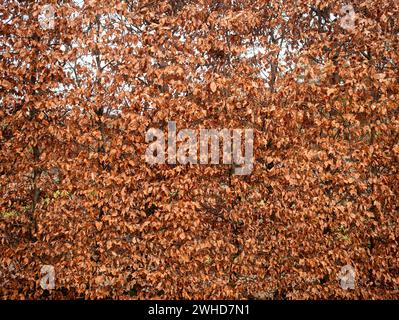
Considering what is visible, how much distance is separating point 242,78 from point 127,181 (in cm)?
222

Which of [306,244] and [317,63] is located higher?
[317,63]

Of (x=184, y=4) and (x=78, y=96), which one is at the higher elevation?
(x=184, y=4)

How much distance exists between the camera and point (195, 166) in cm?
512

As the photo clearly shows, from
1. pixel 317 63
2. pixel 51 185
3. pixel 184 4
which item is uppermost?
pixel 184 4

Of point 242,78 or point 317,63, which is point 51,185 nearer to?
point 242,78

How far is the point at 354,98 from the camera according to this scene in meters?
5.04

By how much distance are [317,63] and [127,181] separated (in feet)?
10.9

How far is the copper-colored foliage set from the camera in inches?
200

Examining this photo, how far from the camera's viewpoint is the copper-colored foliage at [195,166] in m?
5.09

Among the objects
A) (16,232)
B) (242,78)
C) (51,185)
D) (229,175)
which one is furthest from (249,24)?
(16,232)

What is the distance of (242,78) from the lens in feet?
16.7

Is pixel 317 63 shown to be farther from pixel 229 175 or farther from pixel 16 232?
pixel 16 232

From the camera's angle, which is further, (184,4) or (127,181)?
(184,4)

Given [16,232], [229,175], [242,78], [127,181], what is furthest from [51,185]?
[242,78]
